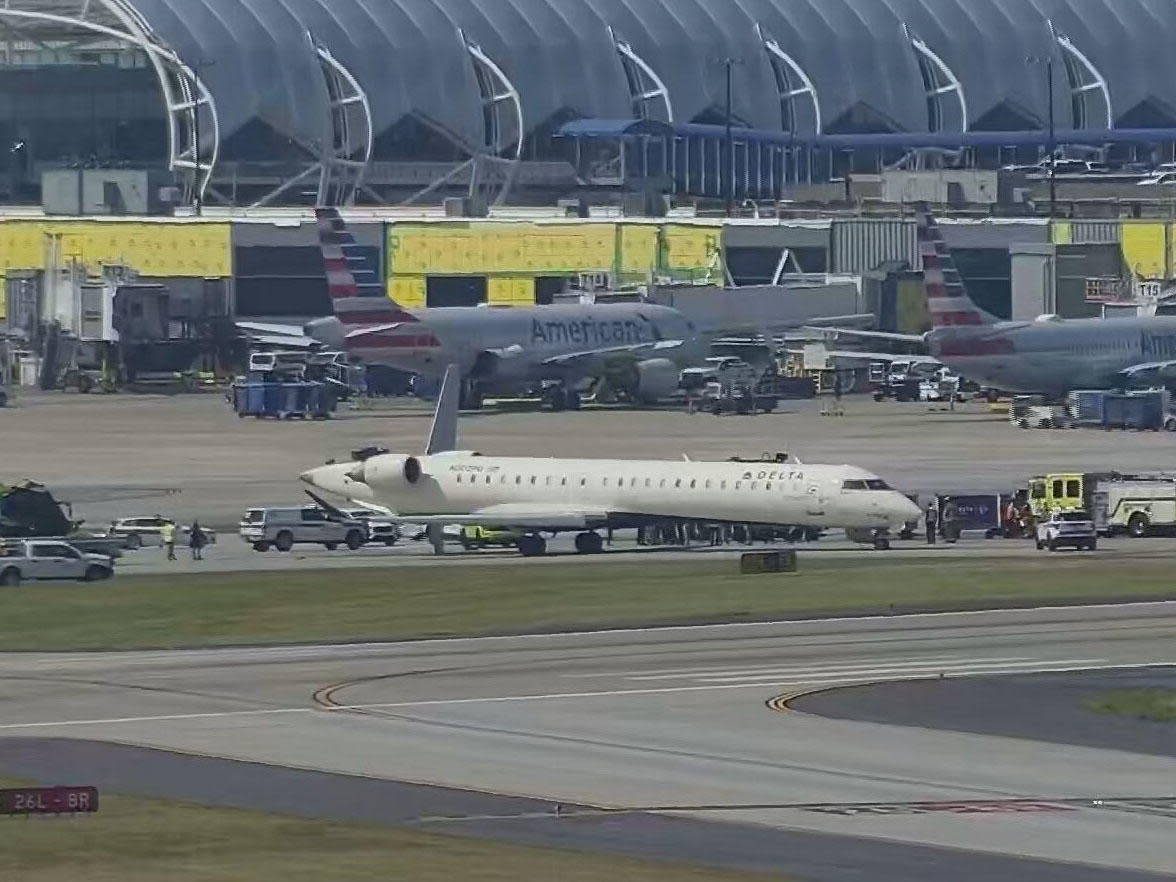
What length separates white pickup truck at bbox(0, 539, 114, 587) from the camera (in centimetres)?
7506

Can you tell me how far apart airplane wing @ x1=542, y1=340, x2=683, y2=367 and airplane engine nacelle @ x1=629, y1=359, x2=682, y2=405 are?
152 cm

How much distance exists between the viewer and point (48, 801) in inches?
1487

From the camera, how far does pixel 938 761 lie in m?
42.2

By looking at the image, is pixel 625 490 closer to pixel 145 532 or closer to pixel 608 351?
pixel 145 532

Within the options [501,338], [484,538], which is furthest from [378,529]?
[501,338]

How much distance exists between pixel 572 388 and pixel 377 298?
10.3 metres

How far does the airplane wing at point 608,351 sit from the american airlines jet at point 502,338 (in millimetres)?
43

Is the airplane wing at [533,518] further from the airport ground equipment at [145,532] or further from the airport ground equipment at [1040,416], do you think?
the airport ground equipment at [1040,416]

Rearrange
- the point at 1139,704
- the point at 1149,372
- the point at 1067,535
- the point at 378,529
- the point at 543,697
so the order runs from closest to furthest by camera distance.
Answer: the point at 1139,704 → the point at 543,697 → the point at 1067,535 → the point at 378,529 → the point at 1149,372

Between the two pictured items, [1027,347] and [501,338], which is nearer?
[1027,347]

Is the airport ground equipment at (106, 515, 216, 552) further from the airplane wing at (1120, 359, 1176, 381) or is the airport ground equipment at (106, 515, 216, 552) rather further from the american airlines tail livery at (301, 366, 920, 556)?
the airplane wing at (1120, 359, 1176, 381)

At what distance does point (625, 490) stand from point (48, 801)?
46808 millimetres

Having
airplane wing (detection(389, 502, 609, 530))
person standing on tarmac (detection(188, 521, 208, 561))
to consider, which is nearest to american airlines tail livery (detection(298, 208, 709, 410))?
airplane wing (detection(389, 502, 609, 530))

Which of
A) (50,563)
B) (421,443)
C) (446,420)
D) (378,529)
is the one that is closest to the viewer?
(50,563)
